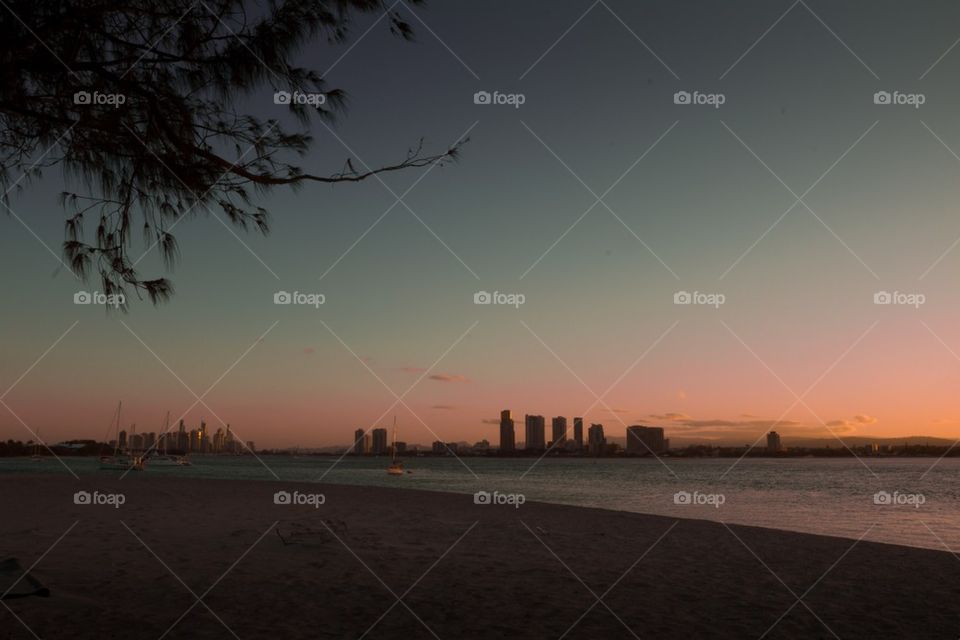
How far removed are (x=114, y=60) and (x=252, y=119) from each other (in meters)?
1.08

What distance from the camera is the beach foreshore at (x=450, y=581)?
5.52 m

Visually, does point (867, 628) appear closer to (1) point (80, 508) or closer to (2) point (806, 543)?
(2) point (806, 543)

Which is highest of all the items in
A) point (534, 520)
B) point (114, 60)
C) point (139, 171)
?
point (114, 60)

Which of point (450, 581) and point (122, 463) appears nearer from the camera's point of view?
point (450, 581)

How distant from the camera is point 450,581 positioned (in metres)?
7.23

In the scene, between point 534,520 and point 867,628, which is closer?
point 867,628

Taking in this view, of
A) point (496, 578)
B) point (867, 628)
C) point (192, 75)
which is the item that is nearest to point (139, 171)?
point (192, 75)

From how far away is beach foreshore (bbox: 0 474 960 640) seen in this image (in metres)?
5.52

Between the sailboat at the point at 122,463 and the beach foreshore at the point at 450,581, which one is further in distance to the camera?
the sailboat at the point at 122,463

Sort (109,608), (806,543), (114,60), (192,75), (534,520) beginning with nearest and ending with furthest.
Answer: (114,60), (192,75), (109,608), (806,543), (534,520)

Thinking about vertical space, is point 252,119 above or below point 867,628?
above

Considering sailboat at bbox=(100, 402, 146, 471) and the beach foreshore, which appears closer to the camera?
the beach foreshore

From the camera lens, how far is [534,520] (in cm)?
1345

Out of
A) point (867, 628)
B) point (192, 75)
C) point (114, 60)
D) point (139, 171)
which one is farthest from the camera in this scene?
point (867, 628)
